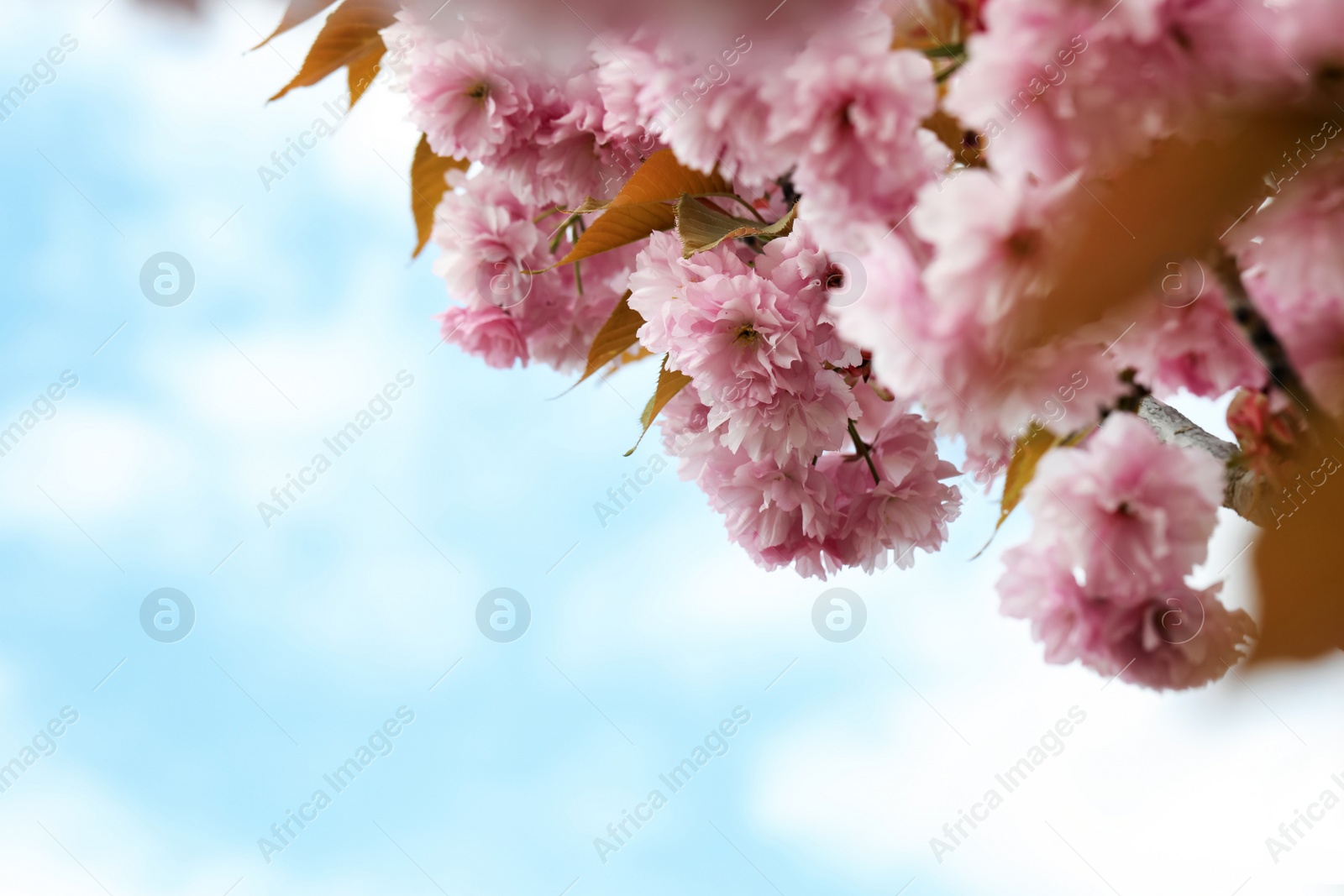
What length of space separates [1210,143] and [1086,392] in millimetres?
157

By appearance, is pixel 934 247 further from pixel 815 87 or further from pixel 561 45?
pixel 561 45

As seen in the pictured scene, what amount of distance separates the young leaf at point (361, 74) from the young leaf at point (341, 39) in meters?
0.06

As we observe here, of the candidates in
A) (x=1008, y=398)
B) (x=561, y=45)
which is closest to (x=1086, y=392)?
(x=1008, y=398)

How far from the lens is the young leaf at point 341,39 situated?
2.52 ft

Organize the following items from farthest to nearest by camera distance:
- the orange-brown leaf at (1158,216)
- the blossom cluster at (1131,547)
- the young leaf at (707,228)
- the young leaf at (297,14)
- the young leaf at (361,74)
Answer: the young leaf at (361,74) < the young leaf at (707,228) < the young leaf at (297,14) < the blossom cluster at (1131,547) < the orange-brown leaf at (1158,216)

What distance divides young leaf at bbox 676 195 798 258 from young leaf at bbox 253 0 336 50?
0.25 m

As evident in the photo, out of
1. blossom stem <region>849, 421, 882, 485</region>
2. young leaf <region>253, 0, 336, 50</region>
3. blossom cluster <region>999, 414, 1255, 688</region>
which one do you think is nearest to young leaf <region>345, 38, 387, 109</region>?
young leaf <region>253, 0, 336, 50</region>

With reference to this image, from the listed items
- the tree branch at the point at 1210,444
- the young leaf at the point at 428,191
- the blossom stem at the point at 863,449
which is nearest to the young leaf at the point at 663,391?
the blossom stem at the point at 863,449

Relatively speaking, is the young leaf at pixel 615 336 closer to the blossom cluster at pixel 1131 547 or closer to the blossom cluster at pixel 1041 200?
the blossom cluster at pixel 1041 200

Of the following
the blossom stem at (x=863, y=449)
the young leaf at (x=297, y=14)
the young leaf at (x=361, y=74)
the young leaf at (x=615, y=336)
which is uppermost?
the blossom stem at (x=863, y=449)

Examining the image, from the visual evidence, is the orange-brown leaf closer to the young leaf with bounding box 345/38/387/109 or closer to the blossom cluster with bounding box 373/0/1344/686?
the blossom cluster with bounding box 373/0/1344/686

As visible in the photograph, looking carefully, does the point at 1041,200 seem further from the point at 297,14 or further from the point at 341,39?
the point at 341,39

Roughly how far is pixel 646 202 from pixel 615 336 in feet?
0.42

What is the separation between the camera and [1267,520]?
8.9 inches
